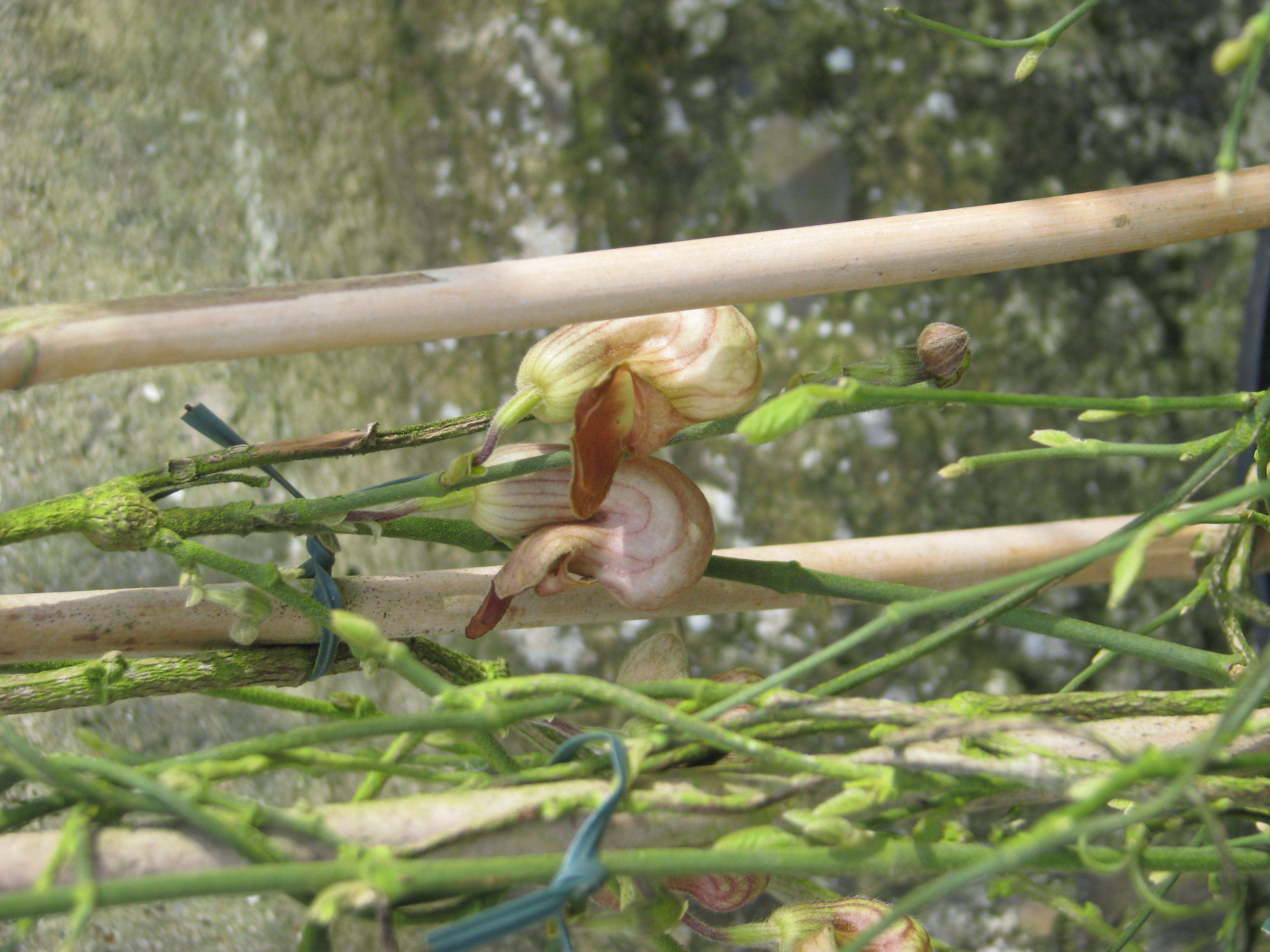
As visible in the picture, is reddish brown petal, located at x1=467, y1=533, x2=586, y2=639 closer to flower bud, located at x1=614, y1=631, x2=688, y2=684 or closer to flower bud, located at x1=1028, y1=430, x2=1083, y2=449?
flower bud, located at x1=614, y1=631, x2=688, y2=684

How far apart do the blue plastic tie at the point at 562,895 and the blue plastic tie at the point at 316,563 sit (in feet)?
0.44

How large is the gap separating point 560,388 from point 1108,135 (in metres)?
0.70

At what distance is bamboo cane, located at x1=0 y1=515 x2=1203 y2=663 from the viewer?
0.35 m

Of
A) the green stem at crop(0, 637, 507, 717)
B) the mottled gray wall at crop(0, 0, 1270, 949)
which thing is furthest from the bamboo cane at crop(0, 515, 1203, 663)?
the mottled gray wall at crop(0, 0, 1270, 949)

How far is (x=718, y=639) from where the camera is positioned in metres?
0.81

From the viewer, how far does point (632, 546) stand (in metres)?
0.34

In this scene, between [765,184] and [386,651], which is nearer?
[386,651]

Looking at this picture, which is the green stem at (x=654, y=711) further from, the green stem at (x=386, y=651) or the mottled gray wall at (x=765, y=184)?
the mottled gray wall at (x=765, y=184)

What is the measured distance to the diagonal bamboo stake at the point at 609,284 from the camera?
0.27m

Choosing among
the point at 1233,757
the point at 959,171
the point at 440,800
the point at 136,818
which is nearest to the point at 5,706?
the point at 440,800

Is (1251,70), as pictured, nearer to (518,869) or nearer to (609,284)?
(609,284)


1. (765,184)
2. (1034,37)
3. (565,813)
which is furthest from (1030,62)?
(765,184)

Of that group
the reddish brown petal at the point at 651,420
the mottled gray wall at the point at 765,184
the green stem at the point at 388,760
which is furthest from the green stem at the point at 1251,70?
the mottled gray wall at the point at 765,184

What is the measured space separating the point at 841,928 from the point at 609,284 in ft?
0.84
